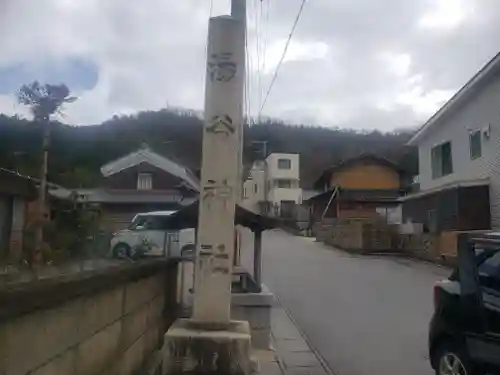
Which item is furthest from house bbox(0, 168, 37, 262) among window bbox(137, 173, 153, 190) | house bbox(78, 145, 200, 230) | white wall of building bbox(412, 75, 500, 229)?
window bbox(137, 173, 153, 190)

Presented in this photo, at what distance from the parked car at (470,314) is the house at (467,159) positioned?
15760 millimetres

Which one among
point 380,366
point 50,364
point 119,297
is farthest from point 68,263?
point 380,366

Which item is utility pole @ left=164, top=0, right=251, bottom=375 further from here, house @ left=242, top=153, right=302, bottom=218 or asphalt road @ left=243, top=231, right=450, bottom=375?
house @ left=242, top=153, right=302, bottom=218

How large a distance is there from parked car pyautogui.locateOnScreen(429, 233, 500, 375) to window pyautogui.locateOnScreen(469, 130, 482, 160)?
17935mm

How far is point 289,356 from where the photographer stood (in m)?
7.92

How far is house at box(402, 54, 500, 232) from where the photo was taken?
2061 cm

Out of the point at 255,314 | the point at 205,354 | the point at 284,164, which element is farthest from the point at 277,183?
the point at 205,354

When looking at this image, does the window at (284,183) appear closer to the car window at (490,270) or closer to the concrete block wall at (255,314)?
the concrete block wall at (255,314)

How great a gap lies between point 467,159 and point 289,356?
1791cm

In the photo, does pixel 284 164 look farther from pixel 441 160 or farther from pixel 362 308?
pixel 362 308

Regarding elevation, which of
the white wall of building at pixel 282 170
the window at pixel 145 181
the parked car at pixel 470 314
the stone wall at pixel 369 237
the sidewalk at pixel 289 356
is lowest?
the sidewalk at pixel 289 356

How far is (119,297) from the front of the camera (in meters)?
4.79

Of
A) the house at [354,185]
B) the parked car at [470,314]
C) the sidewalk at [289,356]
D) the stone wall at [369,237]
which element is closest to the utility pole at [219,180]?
the sidewalk at [289,356]

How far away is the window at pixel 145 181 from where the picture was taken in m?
37.6
